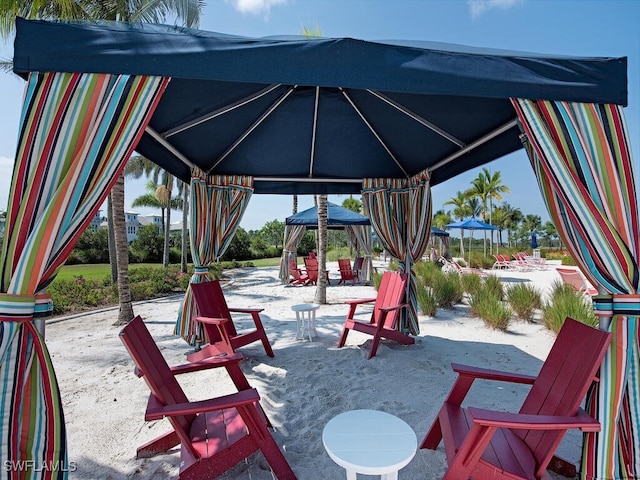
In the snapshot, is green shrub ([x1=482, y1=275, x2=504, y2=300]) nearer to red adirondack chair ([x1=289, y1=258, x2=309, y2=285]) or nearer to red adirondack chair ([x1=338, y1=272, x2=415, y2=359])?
red adirondack chair ([x1=338, y1=272, x2=415, y2=359])

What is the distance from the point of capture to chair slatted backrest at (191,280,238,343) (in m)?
3.81

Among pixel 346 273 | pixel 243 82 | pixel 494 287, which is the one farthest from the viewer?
pixel 346 273

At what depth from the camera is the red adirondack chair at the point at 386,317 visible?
13.0 ft

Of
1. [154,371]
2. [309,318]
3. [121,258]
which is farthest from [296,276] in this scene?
[154,371]

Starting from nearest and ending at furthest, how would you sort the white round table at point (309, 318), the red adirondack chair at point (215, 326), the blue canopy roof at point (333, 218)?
the red adirondack chair at point (215, 326) < the white round table at point (309, 318) < the blue canopy roof at point (333, 218)

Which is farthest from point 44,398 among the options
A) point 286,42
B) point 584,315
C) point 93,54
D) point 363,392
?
point 584,315

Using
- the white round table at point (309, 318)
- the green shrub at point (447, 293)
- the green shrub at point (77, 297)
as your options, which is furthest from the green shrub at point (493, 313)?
the green shrub at point (77, 297)

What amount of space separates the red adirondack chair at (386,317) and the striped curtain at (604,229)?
2.24 meters

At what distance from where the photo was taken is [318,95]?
3301 mm

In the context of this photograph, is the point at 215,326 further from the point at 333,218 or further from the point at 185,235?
the point at 185,235

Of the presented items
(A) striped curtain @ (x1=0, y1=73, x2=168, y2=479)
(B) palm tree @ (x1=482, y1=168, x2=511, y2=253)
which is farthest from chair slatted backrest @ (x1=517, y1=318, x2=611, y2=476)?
(B) palm tree @ (x1=482, y1=168, x2=511, y2=253)

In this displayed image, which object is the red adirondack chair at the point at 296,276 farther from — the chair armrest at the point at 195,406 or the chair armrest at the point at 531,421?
the chair armrest at the point at 531,421

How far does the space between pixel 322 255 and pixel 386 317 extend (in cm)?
381

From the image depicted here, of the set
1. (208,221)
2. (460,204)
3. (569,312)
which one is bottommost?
(569,312)
